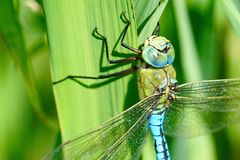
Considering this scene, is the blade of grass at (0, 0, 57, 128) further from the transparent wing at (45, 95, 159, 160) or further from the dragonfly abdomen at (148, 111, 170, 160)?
the dragonfly abdomen at (148, 111, 170, 160)

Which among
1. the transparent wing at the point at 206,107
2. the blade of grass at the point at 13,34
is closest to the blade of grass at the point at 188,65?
the transparent wing at the point at 206,107

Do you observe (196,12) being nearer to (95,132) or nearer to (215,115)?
(215,115)

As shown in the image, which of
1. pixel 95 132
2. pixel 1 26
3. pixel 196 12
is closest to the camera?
pixel 95 132

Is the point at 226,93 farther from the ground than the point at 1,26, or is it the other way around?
the point at 1,26

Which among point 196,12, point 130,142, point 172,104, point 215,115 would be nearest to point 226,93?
point 215,115

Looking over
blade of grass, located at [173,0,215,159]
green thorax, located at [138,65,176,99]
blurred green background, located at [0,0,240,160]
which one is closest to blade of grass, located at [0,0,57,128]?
blurred green background, located at [0,0,240,160]

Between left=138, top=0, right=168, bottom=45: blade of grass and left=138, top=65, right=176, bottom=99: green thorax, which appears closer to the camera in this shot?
left=138, top=0, right=168, bottom=45: blade of grass

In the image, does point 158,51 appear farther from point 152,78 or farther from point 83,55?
point 83,55
